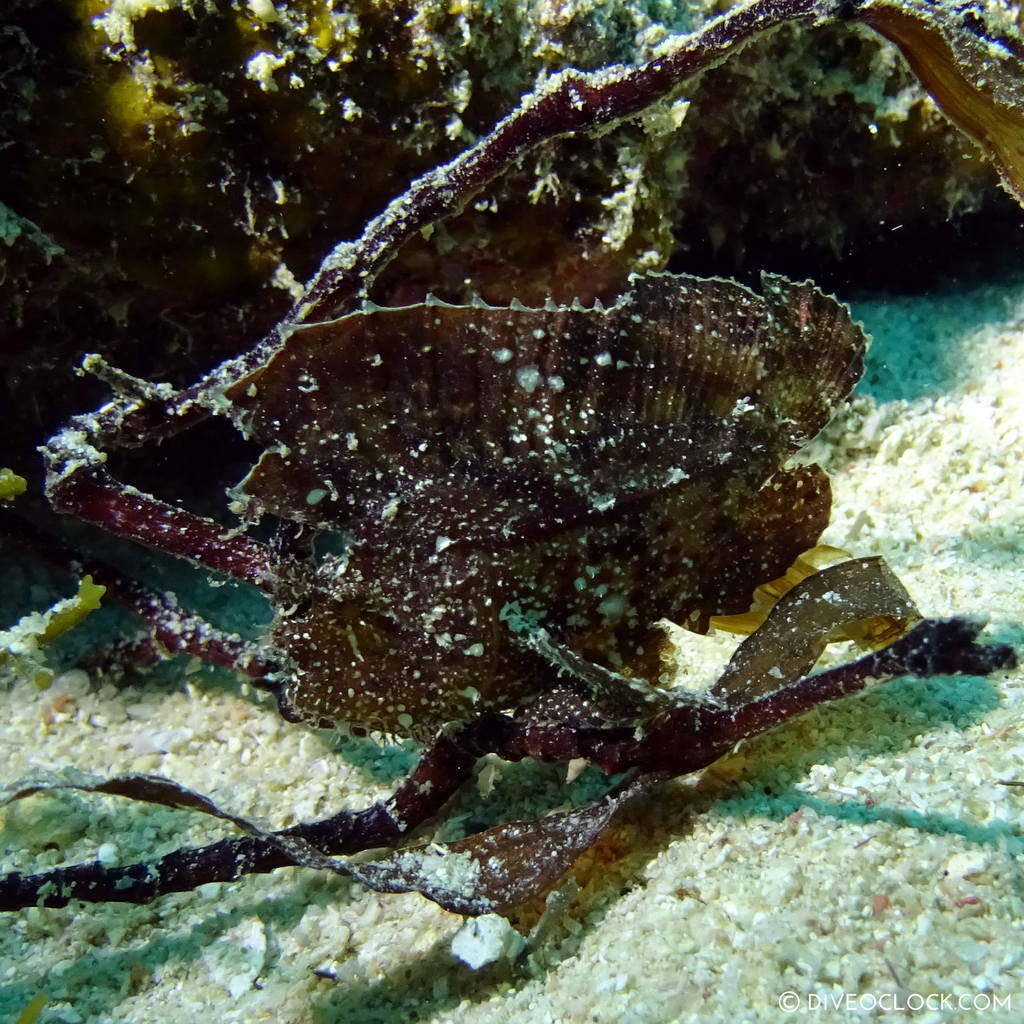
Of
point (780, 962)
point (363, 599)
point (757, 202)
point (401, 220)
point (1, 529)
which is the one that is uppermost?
point (757, 202)

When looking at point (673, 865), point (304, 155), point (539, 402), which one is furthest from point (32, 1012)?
point (304, 155)

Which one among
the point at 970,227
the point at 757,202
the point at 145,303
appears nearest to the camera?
the point at 145,303

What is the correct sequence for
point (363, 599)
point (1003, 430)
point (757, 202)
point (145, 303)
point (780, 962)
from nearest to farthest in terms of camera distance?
point (780, 962) → point (363, 599) → point (145, 303) → point (1003, 430) → point (757, 202)

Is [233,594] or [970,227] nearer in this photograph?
[233,594]

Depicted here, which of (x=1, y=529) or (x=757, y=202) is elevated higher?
(x=757, y=202)

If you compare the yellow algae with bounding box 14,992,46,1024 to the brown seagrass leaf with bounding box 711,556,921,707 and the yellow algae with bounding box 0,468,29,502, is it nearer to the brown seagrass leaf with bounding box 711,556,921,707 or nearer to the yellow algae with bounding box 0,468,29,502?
the yellow algae with bounding box 0,468,29,502

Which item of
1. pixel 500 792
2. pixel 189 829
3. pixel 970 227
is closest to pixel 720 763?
pixel 500 792

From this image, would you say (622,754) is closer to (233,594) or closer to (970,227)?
(233,594)

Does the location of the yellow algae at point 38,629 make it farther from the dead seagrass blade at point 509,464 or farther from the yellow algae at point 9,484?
the dead seagrass blade at point 509,464

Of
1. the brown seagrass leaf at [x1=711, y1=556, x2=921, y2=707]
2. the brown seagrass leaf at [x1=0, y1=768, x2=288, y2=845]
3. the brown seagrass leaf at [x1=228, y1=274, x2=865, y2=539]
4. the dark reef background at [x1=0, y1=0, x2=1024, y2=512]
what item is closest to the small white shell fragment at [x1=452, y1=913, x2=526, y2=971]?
the brown seagrass leaf at [x1=0, y1=768, x2=288, y2=845]
